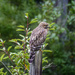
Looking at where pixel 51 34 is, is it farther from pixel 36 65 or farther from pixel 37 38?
pixel 36 65

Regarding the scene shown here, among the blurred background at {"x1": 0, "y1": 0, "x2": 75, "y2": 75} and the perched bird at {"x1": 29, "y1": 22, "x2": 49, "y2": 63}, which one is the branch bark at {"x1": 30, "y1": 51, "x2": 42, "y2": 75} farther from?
the blurred background at {"x1": 0, "y1": 0, "x2": 75, "y2": 75}

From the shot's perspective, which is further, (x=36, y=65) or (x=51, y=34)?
(x=51, y=34)

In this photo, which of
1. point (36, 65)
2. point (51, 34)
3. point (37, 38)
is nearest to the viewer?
point (36, 65)

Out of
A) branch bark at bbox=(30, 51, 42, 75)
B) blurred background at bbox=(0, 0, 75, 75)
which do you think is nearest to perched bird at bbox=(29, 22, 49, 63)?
branch bark at bbox=(30, 51, 42, 75)

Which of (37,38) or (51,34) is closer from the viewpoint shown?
(37,38)

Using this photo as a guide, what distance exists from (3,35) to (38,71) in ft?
8.63

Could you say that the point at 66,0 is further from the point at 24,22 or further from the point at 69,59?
the point at 69,59

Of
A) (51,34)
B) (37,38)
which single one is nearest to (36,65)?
(37,38)

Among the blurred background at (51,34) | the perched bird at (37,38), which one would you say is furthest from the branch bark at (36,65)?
the blurred background at (51,34)

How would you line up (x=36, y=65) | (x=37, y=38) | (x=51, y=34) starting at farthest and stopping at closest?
(x=51, y=34)
(x=37, y=38)
(x=36, y=65)

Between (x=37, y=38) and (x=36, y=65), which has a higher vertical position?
(x=37, y=38)

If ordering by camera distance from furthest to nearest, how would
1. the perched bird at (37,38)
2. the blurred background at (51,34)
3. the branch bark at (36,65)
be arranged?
the blurred background at (51,34) → the perched bird at (37,38) → the branch bark at (36,65)

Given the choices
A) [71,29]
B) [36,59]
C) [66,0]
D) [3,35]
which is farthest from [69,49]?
[36,59]

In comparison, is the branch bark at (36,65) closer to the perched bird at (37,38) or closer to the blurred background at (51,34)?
the perched bird at (37,38)
